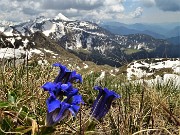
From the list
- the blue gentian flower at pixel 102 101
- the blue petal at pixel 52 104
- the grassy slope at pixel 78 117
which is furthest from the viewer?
the blue gentian flower at pixel 102 101

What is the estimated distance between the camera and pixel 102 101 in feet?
11.7

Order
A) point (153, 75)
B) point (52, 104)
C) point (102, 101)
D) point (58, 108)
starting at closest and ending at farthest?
1. point (52, 104)
2. point (58, 108)
3. point (102, 101)
4. point (153, 75)

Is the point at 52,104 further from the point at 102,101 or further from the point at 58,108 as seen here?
the point at 102,101

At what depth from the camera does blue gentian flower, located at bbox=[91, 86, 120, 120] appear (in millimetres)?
3482

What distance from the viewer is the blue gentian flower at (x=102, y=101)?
3.48 metres

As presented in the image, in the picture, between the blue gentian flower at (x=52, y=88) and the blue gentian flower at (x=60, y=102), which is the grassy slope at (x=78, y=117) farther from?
the blue gentian flower at (x=52, y=88)

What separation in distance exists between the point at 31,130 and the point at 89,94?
4408 millimetres

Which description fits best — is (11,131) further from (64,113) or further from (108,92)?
(108,92)

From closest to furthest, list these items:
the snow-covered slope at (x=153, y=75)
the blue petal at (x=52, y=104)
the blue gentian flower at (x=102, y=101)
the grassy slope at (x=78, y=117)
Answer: the blue petal at (x=52, y=104)
the grassy slope at (x=78, y=117)
the blue gentian flower at (x=102, y=101)
the snow-covered slope at (x=153, y=75)

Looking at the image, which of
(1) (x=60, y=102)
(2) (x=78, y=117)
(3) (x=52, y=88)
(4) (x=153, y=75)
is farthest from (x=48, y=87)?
(4) (x=153, y=75)

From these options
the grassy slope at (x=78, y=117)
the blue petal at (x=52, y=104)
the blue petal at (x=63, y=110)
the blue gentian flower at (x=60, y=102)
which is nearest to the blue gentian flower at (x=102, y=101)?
the grassy slope at (x=78, y=117)

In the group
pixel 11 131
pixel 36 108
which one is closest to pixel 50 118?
pixel 11 131

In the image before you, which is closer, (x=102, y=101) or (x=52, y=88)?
(x=52, y=88)

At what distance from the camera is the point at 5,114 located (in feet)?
11.5
